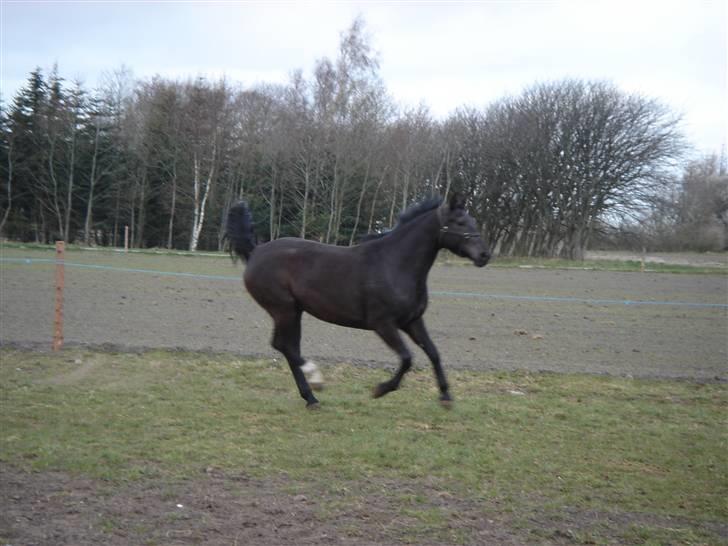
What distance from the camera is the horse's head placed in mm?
6508

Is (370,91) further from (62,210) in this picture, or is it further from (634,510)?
(634,510)

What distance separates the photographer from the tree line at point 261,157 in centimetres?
3994

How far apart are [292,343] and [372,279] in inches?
47.2

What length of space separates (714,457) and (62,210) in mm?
43661

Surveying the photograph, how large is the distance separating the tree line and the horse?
98.6ft

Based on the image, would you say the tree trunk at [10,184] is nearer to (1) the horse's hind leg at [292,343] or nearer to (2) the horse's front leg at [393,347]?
(1) the horse's hind leg at [292,343]

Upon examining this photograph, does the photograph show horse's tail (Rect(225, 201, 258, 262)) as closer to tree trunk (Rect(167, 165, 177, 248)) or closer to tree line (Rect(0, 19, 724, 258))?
tree line (Rect(0, 19, 724, 258))

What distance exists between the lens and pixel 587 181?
4456 cm

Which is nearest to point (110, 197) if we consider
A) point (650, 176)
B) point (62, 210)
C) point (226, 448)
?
point (62, 210)

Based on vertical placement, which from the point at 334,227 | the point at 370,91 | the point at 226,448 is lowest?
the point at 226,448

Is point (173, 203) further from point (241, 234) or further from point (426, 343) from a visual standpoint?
point (426, 343)

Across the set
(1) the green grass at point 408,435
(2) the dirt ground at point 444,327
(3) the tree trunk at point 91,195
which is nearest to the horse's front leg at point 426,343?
(1) the green grass at point 408,435

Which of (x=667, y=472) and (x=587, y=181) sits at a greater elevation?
(x=587, y=181)

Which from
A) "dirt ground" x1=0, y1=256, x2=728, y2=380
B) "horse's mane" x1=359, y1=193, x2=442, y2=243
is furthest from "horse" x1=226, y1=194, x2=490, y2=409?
"dirt ground" x1=0, y1=256, x2=728, y2=380
